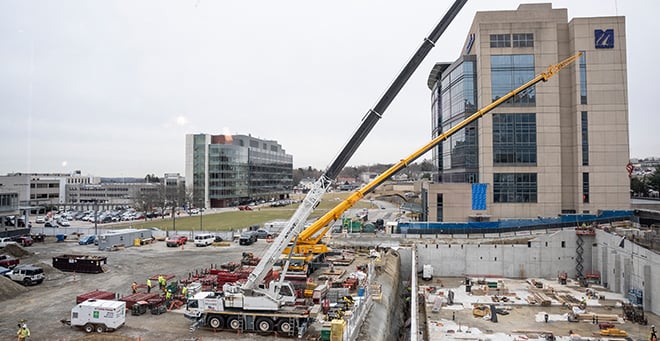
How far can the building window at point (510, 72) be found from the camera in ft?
165

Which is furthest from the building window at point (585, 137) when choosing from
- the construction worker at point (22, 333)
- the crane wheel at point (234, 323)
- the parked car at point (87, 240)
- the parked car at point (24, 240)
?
the parked car at point (24, 240)

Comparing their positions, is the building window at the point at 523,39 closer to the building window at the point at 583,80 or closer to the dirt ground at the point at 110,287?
the building window at the point at 583,80

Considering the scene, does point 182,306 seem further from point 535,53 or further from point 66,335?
point 535,53

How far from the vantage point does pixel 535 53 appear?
50188 mm

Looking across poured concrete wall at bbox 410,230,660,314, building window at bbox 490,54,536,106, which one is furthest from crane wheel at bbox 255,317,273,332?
building window at bbox 490,54,536,106

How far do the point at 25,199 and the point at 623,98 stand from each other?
8366 centimetres

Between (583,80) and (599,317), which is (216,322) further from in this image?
(583,80)

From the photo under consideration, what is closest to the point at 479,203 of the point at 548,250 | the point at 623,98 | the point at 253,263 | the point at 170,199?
the point at 548,250

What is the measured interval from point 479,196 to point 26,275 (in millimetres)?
46318

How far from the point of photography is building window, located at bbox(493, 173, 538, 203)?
50.6 meters

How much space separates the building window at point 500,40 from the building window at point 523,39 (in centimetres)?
70

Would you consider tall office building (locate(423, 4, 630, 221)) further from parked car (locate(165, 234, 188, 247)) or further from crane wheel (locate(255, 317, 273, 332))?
crane wheel (locate(255, 317, 273, 332))

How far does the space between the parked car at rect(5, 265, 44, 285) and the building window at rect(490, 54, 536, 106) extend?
163 ft

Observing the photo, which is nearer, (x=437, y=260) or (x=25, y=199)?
(x=437, y=260)
